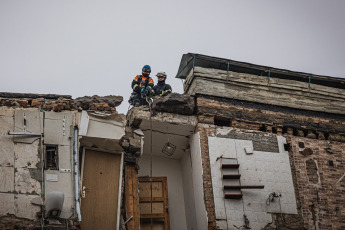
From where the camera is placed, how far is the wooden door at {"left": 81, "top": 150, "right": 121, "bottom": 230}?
38.9ft

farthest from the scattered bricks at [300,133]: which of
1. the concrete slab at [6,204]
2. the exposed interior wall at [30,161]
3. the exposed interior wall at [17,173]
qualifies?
the concrete slab at [6,204]

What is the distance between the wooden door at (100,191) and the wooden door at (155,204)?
6.65 ft

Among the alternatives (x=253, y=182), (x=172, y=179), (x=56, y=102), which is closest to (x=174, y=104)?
(x=172, y=179)

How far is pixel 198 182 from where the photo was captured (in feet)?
44.0

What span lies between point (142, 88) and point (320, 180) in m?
6.00

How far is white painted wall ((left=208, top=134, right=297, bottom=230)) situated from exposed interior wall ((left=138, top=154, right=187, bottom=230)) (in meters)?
2.28

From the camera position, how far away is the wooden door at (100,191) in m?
11.9

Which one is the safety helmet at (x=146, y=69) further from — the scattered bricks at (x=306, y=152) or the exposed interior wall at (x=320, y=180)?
the scattered bricks at (x=306, y=152)

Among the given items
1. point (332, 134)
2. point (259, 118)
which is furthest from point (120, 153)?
point (332, 134)

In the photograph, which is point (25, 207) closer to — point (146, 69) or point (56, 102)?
Result: point (56, 102)

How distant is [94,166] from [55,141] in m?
1.42

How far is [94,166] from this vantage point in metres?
12.4

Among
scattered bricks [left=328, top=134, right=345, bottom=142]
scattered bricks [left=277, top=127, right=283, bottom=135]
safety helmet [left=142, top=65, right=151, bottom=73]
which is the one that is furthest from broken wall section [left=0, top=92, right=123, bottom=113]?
scattered bricks [left=328, top=134, right=345, bottom=142]

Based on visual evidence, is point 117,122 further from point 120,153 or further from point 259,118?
point 259,118
